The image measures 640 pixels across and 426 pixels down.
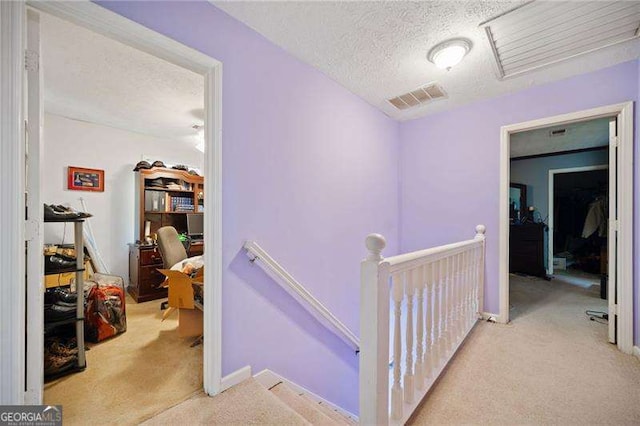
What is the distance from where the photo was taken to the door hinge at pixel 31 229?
1.08 metres

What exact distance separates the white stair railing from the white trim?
1.43 metres

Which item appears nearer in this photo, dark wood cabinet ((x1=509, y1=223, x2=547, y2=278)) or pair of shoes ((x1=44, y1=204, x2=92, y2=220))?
pair of shoes ((x1=44, y1=204, x2=92, y2=220))

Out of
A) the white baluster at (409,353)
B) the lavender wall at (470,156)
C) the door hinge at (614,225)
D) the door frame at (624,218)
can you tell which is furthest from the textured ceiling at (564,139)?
the white baluster at (409,353)

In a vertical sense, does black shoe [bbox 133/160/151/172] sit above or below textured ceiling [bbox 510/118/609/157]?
below

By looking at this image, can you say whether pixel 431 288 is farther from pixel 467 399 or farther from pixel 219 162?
pixel 219 162

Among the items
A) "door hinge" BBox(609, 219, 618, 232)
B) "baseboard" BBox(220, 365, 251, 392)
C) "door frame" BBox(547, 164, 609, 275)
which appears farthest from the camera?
"door frame" BBox(547, 164, 609, 275)

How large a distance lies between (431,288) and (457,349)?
3.10ft

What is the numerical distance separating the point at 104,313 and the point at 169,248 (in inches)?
37.7

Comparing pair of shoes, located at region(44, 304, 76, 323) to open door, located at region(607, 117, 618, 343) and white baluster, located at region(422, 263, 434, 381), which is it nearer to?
white baluster, located at region(422, 263, 434, 381)

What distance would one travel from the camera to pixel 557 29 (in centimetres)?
171

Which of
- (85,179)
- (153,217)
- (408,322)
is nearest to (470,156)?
(408,322)

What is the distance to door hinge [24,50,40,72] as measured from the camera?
109cm

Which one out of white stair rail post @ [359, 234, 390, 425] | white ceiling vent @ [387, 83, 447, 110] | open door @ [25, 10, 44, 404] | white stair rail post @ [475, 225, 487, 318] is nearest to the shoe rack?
open door @ [25, 10, 44, 404]

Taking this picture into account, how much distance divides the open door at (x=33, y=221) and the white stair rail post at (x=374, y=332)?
1441 mm
